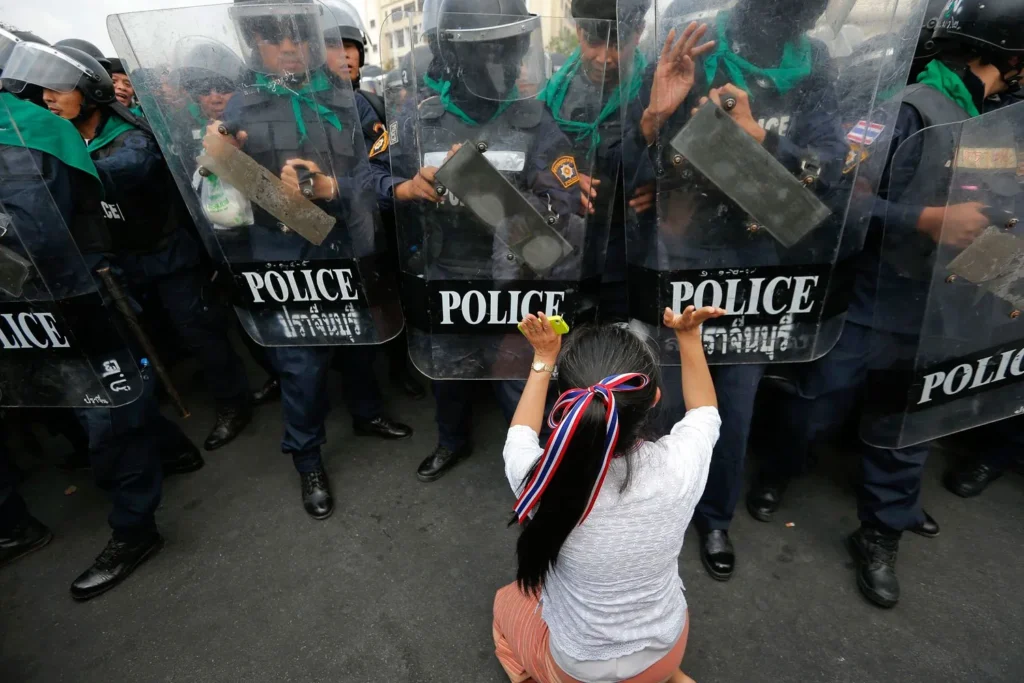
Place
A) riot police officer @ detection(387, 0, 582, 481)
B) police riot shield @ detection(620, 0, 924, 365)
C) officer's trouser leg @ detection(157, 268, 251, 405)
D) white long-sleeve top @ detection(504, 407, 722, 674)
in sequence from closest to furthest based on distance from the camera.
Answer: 1. white long-sleeve top @ detection(504, 407, 722, 674)
2. police riot shield @ detection(620, 0, 924, 365)
3. riot police officer @ detection(387, 0, 582, 481)
4. officer's trouser leg @ detection(157, 268, 251, 405)

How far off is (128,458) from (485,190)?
1608mm

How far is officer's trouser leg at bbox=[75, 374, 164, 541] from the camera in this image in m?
1.94

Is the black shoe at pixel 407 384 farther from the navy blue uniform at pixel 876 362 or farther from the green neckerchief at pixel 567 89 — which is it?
the green neckerchief at pixel 567 89

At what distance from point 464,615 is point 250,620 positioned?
0.73m

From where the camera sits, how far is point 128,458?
2.02 meters

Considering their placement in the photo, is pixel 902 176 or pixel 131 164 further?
pixel 131 164

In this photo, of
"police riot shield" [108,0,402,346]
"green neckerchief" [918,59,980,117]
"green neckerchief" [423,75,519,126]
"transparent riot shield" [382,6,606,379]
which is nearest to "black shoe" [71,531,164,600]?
"police riot shield" [108,0,402,346]

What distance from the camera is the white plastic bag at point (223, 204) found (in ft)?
5.38

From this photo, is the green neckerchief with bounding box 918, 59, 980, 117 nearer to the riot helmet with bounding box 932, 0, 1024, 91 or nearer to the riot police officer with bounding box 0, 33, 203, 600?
the riot helmet with bounding box 932, 0, 1024, 91

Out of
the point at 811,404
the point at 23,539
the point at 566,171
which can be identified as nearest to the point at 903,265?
the point at 811,404

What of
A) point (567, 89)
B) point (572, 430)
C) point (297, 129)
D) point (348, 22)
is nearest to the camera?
point (572, 430)

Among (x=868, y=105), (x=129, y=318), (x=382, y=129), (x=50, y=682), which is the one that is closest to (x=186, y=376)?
(x=129, y=318)

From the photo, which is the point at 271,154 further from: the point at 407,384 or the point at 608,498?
the point at 407,384

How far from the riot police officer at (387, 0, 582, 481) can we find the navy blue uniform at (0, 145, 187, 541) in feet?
3.22
